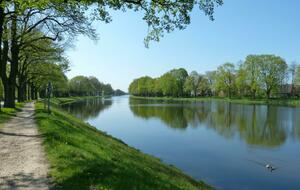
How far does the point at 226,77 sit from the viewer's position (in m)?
125

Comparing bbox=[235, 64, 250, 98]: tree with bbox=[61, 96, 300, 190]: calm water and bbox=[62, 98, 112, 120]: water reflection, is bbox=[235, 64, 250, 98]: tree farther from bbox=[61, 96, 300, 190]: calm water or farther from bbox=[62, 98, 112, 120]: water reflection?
bbox=[61, 96, 300, 190]: calm water

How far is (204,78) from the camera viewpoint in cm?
15150

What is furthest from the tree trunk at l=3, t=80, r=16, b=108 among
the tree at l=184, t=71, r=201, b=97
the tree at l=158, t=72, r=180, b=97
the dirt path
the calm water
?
the tree at l=158, t=72, r=180, b=97

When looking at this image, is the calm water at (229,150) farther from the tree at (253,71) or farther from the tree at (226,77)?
the tree at (226,77)

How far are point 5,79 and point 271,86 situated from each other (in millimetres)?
86938

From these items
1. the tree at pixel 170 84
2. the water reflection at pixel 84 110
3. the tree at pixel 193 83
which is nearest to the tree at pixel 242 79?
the tree at pixel 193 83

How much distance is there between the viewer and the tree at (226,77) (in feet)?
408

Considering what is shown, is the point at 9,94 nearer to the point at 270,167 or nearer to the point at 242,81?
the point at 270,167

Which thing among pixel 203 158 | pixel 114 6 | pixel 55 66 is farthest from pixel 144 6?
pixel 55 66

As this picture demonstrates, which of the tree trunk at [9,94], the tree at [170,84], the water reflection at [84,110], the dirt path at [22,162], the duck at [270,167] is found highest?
the tree at [170,84]

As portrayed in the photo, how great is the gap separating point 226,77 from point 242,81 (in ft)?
44.3

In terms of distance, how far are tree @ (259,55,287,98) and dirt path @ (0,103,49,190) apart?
95495mm

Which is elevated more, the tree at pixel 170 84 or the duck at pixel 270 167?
the tree at pixel 170 84

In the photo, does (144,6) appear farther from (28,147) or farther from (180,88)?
(180,88)
